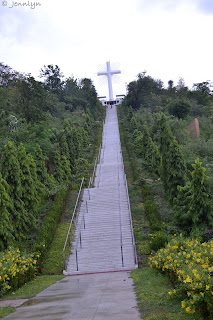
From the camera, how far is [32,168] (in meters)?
19.6

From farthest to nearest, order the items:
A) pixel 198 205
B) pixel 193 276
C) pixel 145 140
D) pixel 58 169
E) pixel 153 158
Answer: pixel 145 140 → pixel 153 158 → pixel 58 169 → pixel 198 205 → pixel 193 276

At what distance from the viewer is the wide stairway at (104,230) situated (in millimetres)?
14781

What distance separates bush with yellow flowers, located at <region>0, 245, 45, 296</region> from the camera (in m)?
10.4

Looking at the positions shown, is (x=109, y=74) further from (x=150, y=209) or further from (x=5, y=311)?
(x=5, y=311)

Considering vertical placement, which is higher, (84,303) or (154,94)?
(154,94)

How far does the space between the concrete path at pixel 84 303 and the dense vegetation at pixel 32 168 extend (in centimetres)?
189

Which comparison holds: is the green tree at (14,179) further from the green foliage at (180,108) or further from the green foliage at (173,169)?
the green foliage at (180,108)

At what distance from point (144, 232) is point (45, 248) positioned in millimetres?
4753

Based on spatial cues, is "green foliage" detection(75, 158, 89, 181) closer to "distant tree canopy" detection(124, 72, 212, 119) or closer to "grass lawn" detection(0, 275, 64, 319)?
"grass lawn" detection(0, 275, 64, 319)

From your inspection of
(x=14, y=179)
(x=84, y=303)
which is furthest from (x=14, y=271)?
(x=14, y=179)

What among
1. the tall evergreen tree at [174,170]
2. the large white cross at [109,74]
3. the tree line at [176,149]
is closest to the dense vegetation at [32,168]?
the tree line at [176,149]

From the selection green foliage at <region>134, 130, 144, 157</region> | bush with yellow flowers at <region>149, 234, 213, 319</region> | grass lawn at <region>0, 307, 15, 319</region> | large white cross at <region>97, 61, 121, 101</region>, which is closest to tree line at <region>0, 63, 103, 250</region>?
green foliage at <region>134, 130, 144, 157</region>

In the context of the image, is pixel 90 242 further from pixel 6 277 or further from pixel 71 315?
pixel 71 315

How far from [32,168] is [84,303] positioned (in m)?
12.6
